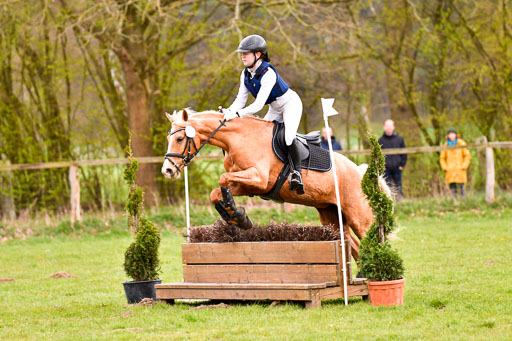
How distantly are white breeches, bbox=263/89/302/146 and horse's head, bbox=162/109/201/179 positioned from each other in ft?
2.81

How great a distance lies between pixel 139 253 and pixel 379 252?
2.54 metres

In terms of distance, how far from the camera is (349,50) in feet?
63.5

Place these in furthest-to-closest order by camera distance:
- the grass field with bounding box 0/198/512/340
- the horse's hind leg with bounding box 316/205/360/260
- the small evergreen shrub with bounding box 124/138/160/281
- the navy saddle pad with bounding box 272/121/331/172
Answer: the horse's hind leg with bounding box 316/205/360/260, the small evergreen shrub with bounding box 124/138/160/281, the navy saddle pad with bounding box 272/121/331/172, the grass field with bounding box 0/198/512/340

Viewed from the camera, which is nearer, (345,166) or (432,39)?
(345,166)

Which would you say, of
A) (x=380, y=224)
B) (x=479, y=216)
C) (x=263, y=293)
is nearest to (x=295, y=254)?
(x=263, y=293)

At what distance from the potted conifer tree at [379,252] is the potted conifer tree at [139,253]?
225 cm

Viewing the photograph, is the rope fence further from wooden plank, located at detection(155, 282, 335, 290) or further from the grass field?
wooden plank, located at detection(155, 282, 335, 290)

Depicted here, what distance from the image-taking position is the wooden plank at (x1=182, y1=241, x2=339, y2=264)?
632 cm

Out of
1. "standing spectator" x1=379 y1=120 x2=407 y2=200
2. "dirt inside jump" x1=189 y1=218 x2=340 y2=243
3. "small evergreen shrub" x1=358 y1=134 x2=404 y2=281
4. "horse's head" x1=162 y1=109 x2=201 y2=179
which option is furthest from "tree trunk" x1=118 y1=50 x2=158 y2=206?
"small evergreen shrub" x1=358 y1=134 x2=404 y2=281

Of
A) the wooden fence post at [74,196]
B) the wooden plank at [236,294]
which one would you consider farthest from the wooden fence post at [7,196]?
the wooden plank at [236,294]

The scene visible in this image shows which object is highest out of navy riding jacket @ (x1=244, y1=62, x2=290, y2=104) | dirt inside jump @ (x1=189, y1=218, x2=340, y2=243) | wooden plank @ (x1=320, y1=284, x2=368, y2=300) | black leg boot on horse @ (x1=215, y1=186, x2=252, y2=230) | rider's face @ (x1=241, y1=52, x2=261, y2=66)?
rider's face @ (x1=241, y1=52, x2=261, y2=66)

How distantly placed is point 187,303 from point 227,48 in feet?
37.8

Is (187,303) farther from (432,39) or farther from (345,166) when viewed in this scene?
(432,39)

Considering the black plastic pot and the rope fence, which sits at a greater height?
the rope fence
